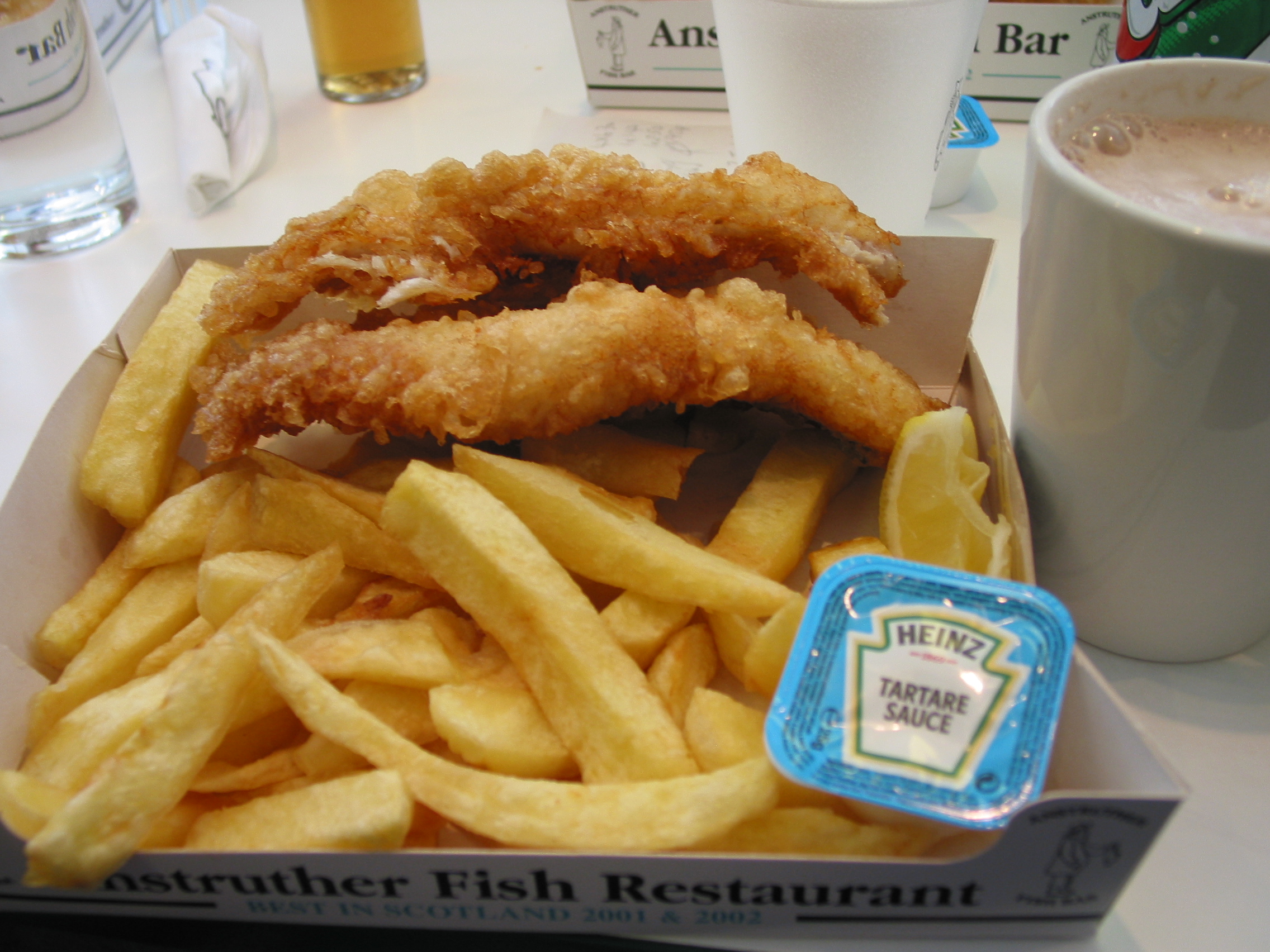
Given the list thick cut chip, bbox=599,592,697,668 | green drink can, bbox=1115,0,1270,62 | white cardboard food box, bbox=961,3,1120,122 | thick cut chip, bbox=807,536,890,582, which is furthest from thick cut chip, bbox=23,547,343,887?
white cardboard food box, bbox=961,3,1120,122

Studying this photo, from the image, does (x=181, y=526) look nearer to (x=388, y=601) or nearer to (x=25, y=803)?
(x=388, y=601)

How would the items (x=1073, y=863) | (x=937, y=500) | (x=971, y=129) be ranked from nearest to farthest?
(x=1073, y=863), (x=937, y=500), (x=971, y=129)

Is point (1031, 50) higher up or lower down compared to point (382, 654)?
higher up

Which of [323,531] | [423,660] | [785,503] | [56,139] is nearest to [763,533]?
[785,503]

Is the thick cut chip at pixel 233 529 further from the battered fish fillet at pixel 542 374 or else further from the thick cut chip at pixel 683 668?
the thick cut chip at pixel 683 668

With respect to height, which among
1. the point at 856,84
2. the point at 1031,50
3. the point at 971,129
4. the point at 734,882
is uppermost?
the point at 856,84

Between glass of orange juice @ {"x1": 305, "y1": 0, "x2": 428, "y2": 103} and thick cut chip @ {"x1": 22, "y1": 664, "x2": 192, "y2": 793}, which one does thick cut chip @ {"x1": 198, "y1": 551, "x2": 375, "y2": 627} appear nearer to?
thick cut chip @ {"x1": 22, "y1": 664, "x2": 192, "y2": 793}
